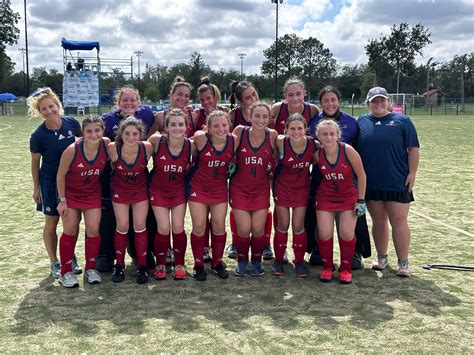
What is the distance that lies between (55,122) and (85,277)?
152 centimetres

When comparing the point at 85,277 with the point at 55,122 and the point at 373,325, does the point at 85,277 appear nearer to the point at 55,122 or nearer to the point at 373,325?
the point at 55,122

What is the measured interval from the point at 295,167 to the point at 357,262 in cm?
127

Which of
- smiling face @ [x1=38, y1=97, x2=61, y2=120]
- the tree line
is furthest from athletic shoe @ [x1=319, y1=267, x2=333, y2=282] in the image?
the tree line

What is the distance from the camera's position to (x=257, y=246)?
5020 mm

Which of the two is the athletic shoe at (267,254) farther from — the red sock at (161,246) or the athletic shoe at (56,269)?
the athletic shoe at (56,269)

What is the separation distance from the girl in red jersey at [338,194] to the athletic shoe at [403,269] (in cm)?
51

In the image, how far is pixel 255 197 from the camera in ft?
16.0

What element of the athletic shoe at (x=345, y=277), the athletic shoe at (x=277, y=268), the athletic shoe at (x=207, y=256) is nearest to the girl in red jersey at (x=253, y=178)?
the athletic shoe at (x=277, y=268)

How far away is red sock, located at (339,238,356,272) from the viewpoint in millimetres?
4859

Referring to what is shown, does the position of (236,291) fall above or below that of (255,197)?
below

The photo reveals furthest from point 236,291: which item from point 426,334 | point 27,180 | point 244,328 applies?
point 27,180

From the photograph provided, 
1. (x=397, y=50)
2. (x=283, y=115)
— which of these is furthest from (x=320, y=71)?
(x=283, y=115)

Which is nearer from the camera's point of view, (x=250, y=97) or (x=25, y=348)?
(x=25, y=348)

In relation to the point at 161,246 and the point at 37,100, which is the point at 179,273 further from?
the point at 37,100
